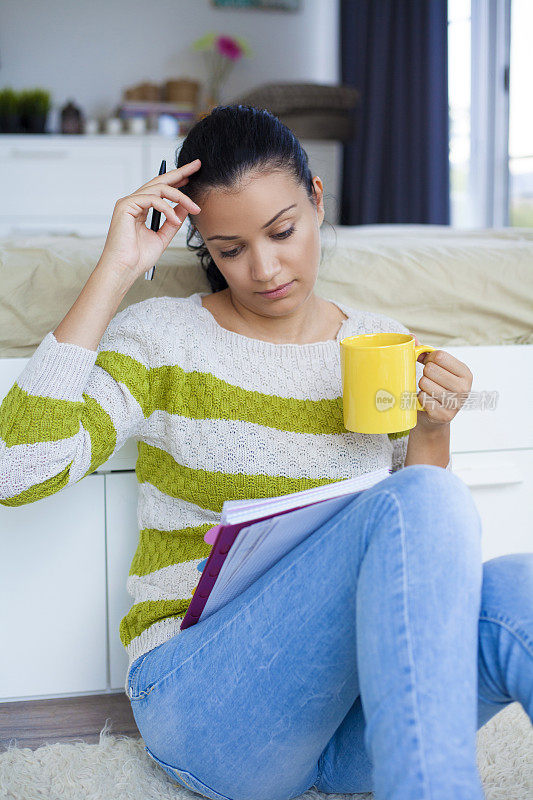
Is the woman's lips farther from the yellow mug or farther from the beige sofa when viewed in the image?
the beige sofa

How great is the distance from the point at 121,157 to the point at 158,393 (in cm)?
265

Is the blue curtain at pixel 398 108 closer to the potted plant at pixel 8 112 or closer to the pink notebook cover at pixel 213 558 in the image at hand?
the potted plant at pixel 8 112

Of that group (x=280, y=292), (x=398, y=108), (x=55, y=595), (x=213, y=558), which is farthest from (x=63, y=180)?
(x=213, y=558)

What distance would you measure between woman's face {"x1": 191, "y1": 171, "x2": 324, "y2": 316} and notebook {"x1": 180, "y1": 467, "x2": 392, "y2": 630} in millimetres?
285

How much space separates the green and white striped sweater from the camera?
2.89 feet

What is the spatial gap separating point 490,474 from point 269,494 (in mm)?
487

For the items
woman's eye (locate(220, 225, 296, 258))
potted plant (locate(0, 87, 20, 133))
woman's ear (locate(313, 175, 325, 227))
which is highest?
potted plant (locate(0, 87, 20, 133))

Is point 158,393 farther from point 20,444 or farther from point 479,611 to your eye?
point 479,611

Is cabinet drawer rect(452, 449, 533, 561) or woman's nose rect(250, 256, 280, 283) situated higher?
woman's nose rect(250, 256, 280, 283)

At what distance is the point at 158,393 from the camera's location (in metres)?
0.96

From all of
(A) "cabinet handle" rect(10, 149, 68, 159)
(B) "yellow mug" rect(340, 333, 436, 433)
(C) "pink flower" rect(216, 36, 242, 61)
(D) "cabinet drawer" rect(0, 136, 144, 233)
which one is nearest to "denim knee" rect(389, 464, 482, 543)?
(B) "yellow mug" rect(340, 333, 436, 433)

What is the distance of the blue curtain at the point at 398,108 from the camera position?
348cm

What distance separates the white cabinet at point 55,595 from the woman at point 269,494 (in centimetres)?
19

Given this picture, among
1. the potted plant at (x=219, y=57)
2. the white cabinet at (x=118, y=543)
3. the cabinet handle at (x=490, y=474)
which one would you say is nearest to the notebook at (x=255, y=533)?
the white cabinet at (x=118, y=543)
